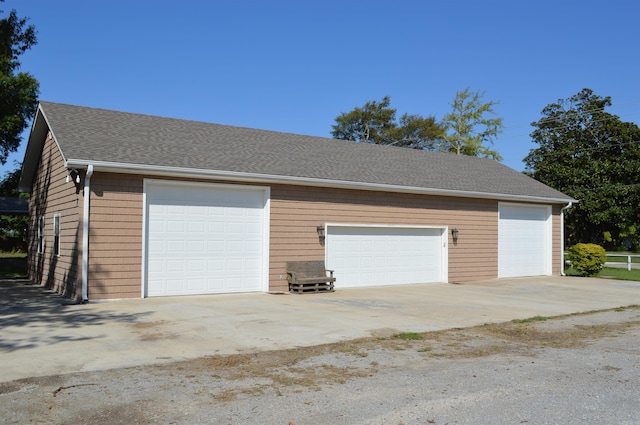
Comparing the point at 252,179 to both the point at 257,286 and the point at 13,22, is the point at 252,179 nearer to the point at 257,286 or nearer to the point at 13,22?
the point at 257,286

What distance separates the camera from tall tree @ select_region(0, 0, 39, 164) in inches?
851

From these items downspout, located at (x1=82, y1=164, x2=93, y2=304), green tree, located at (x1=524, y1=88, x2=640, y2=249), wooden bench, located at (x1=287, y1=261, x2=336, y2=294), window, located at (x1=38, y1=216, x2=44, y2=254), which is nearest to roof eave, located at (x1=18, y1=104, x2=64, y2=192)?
window, located at (x1=38, y1=216, x2=44, y2=254)

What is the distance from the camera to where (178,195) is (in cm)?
1291

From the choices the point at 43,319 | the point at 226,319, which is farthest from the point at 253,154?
the point at 43,319

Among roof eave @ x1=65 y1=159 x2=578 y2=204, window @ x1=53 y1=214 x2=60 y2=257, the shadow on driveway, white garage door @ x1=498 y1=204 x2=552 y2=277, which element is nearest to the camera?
the shadow on driveway

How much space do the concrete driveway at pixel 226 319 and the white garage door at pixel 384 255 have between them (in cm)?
79

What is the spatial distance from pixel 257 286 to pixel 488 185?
30.2 ft

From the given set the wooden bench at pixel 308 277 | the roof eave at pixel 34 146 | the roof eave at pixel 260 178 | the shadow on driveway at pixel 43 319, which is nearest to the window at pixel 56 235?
the shadow on driveway at pixel 43 319

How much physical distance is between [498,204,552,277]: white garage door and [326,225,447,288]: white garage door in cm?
285

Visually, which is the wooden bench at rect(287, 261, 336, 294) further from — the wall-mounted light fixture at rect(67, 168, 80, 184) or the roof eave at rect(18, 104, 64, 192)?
the roof eave at rect(18, 104, 64, 192)

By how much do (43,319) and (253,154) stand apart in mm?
7313

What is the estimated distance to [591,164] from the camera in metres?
38.5

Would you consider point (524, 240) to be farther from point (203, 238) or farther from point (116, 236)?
point (116, 236)

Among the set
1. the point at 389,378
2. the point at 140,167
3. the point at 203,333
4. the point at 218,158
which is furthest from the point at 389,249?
the point at 389,378
